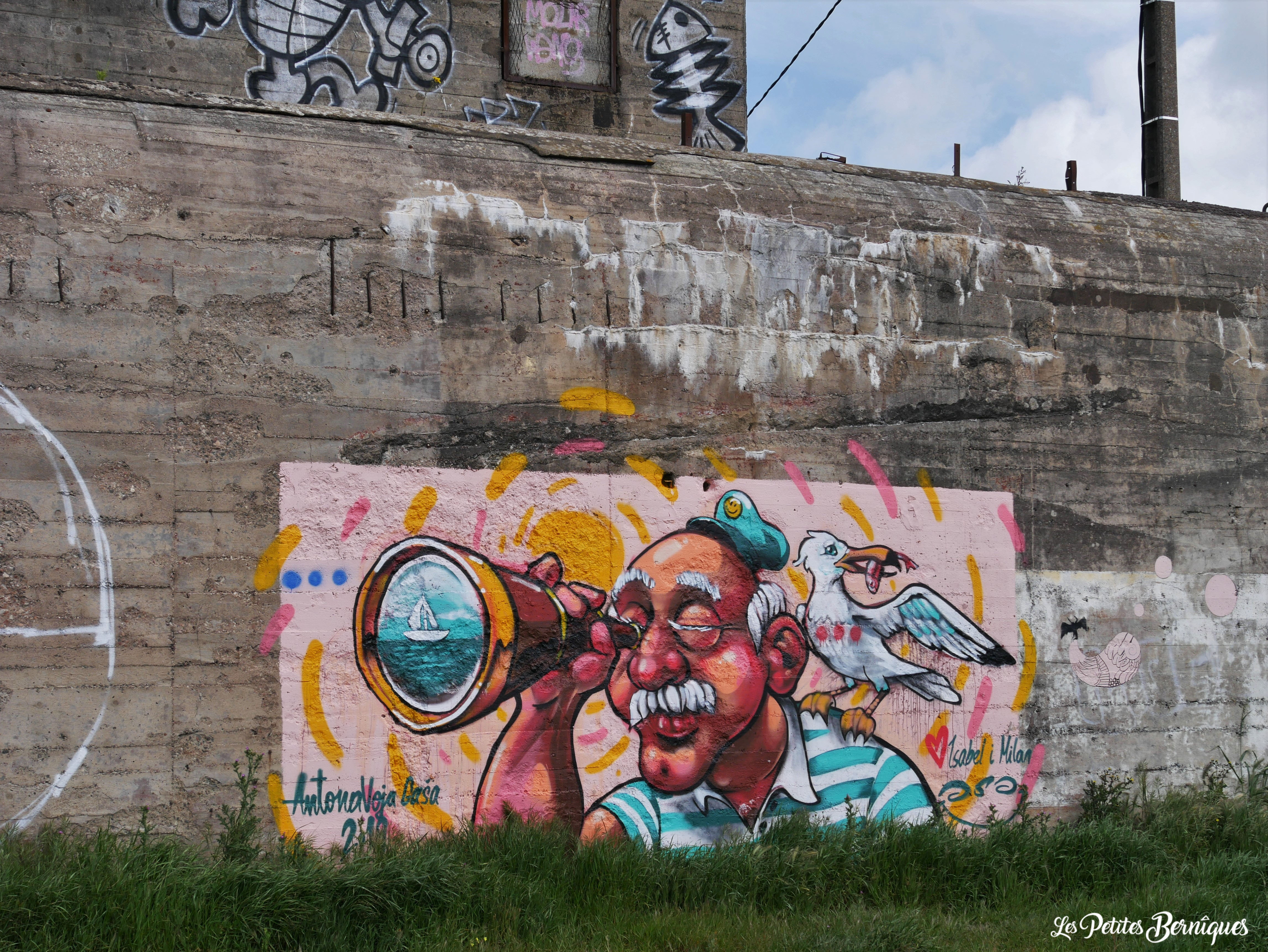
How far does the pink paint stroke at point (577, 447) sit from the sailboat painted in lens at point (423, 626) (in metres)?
1.12

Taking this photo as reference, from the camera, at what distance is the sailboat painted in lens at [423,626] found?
561cm

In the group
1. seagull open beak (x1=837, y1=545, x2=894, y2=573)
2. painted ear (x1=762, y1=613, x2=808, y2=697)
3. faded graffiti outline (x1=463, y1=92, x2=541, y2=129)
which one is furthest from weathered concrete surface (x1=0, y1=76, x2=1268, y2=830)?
faded graffiti outline (x1=463, y1=92, x2=541, y2=129)

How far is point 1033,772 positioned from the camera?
685cm

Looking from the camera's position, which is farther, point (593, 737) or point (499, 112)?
point (499, 112)

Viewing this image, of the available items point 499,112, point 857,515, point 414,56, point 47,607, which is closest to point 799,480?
point 857,515

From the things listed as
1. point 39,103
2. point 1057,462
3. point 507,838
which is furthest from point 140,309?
point 1057,462

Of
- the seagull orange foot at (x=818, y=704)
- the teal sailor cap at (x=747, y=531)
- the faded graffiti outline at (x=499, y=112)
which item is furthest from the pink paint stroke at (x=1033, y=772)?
the faded graffiti outline at (x=499, y=112)

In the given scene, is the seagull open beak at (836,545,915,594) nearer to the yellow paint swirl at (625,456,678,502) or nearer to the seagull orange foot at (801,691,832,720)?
the seagull orange foot at (801,691,832,720)

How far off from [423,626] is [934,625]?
126 inches

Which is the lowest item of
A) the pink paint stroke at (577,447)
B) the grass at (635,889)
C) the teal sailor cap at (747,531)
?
the grass at (635,889)

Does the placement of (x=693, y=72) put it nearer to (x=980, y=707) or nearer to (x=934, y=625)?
(x=934, y=625)

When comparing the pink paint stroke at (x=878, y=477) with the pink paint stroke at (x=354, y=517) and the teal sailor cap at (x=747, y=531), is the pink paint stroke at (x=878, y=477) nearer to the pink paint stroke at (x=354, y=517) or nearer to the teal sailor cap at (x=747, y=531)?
the teal sailor cap at (x=747, y=531)

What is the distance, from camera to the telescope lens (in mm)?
5570
